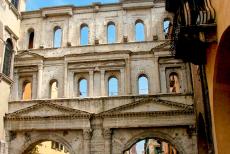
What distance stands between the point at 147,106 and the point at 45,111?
6043 millimetres

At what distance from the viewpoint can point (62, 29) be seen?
24828mm

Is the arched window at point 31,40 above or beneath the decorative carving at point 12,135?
above

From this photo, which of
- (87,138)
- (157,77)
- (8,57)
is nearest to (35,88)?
(8,57)

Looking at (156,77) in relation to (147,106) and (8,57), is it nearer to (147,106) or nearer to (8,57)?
(147,106)

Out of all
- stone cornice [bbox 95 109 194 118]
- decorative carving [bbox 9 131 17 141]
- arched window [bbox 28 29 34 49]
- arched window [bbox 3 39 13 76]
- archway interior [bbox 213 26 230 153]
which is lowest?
archway interior [bbox 213 26 230 153]

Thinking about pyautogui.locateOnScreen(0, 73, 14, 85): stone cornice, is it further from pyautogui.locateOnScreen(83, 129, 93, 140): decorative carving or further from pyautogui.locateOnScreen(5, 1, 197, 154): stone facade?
pyautogui.locateOnScreen(83, 129, 93, 140): decorative carving

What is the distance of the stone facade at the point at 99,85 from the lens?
67.8 feet

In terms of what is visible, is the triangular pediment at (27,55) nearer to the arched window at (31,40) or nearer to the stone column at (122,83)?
the arched window at (31,40)

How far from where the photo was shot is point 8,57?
23.0 meters

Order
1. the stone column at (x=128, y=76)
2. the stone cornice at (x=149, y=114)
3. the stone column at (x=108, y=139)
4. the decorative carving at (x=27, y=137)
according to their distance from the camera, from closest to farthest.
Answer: the stone cornice at (x=149, y=114) < the stone column at (x=108, y=139) < the decorative carving at (x=27, y=137) < the stone column at (x=128, y=76)

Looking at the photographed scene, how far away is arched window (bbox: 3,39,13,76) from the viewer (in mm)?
22484

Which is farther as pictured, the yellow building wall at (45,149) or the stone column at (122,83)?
the yellow building wall at (45,149)

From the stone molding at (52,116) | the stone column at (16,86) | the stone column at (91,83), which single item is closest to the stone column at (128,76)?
the stone column at (91,83)

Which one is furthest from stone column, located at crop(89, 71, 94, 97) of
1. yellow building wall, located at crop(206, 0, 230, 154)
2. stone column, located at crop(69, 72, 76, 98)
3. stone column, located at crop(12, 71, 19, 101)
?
yellow building wall, located at crop(206, 0, 230, 154)
